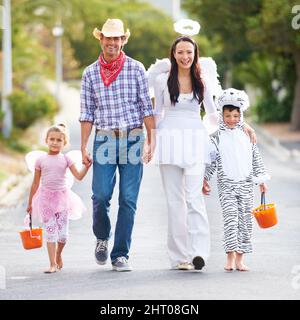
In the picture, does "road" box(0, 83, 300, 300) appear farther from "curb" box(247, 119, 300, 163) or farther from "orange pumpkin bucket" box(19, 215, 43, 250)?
"curb" box(247, 119, 300, 163)

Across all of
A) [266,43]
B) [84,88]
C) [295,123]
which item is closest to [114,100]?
[84,88]

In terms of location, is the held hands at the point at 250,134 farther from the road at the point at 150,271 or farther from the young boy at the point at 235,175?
the road at the point at 150,271

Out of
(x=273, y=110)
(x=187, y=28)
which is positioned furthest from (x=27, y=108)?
(x=187, y=28)

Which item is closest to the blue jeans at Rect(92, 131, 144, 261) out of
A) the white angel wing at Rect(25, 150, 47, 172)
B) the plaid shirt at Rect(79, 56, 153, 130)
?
the plaid shirt at Rect(79, 56, 153, 130)

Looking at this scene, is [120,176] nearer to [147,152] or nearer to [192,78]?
[147,152]

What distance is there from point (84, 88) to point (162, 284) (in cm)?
184

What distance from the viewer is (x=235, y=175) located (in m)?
10.2

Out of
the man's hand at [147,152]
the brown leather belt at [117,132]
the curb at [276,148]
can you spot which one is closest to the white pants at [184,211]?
the man's hand at [147,152]

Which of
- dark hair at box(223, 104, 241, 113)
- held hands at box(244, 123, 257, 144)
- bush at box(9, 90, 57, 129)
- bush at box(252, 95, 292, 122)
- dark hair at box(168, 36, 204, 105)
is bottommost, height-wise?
held hands at box(244, 123, 257, 144)

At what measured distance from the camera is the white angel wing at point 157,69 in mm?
10250

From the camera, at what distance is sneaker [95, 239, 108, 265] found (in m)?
10.3

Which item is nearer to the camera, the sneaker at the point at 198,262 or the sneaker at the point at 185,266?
the sneaker at the point at 198,262

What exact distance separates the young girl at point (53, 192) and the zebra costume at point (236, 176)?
1.18 metres

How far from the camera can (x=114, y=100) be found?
10.1 meters
